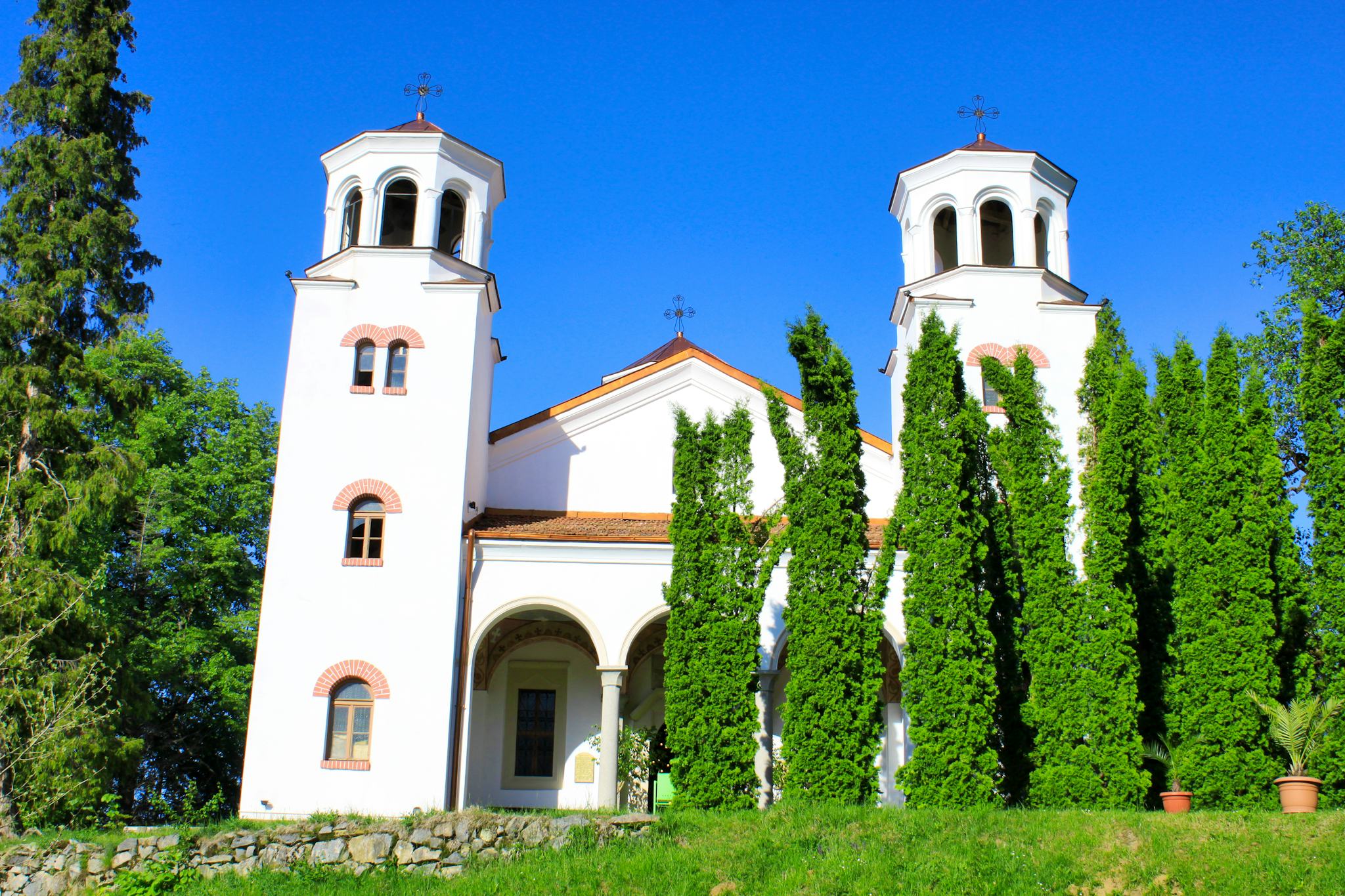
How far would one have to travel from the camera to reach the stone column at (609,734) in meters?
16.6

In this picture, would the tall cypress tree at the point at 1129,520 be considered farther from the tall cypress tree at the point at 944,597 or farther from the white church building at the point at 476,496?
the white church building at the point at 476,496

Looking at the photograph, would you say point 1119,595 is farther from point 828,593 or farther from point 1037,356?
point 1037,356

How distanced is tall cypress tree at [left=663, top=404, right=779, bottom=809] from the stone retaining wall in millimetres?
2190

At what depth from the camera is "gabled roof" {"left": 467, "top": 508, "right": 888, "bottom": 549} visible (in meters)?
17.5

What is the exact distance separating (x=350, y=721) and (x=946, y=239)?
45.4ft

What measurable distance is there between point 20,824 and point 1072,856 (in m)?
13.7

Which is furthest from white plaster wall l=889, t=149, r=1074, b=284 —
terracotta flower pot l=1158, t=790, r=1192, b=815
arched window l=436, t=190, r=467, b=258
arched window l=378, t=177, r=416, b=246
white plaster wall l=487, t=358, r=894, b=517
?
terracotta flower pot l=1158, t=790, r=1192, b=815

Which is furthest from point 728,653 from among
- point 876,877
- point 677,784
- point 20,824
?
point 20,824

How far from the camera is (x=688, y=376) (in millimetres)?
20750

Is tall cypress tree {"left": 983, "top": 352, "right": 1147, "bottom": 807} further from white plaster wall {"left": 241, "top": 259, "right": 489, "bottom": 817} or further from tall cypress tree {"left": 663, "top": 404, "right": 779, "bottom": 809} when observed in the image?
white plaster wall {"left": 241, "top": 259, "right": 489, "bottom": 817}

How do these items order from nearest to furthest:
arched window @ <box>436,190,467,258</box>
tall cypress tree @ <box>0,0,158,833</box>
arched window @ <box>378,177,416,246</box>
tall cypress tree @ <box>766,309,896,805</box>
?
tall cypress tree @ <box>766,309,896,805</box>
tall cypress tree @ <box>0,0,158,833</box>
arched window @ <box>378,177,416,246</box>
arched window @ <box>436,190,467,258</box>

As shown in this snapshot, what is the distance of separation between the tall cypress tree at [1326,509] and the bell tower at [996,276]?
3623 mm

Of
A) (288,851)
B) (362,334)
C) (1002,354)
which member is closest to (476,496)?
(362,334)

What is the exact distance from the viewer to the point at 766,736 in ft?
57.9
